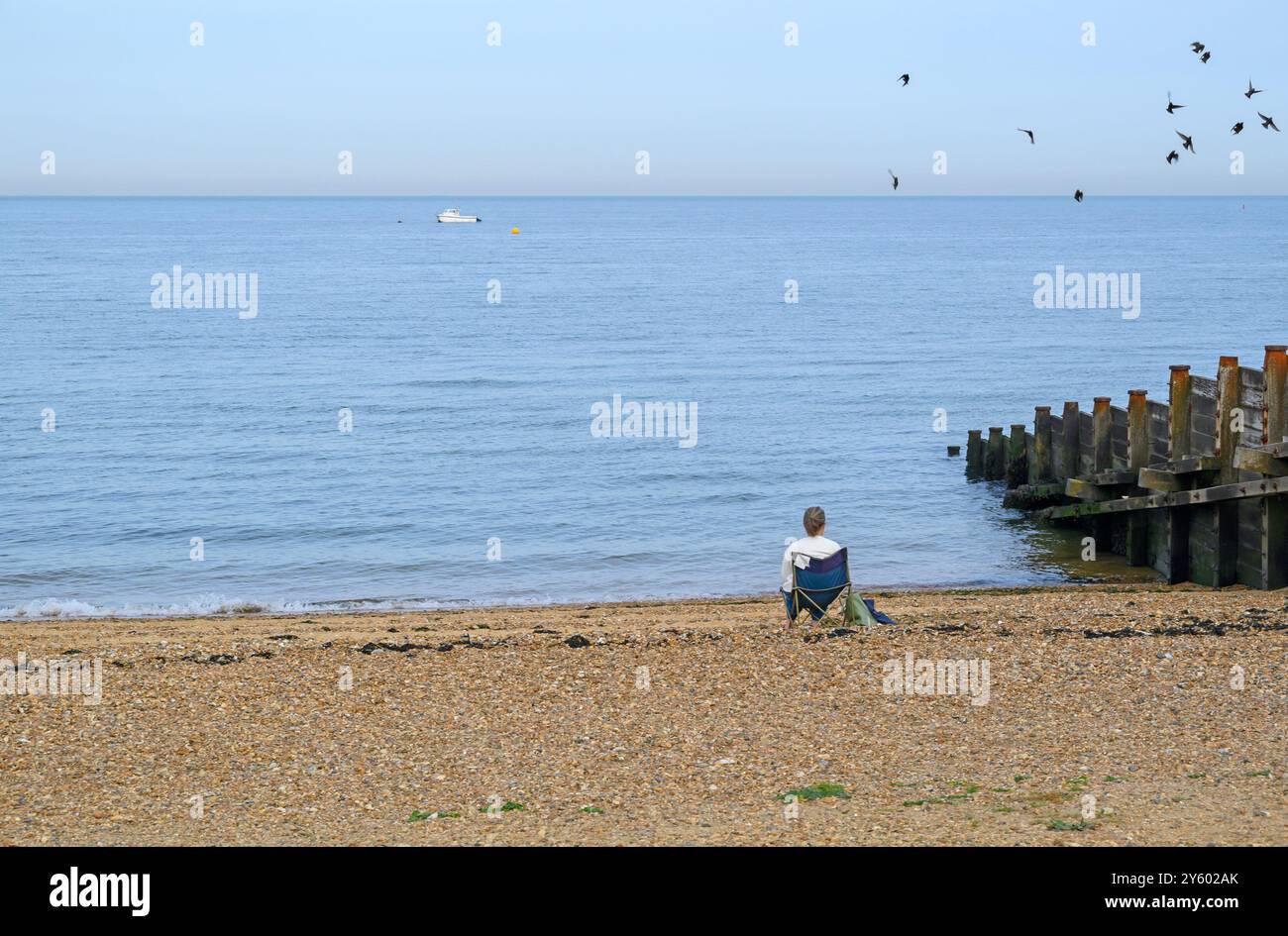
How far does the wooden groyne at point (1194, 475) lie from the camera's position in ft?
54.5

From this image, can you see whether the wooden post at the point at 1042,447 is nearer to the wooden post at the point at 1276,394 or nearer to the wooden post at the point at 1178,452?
the wooden post at the point at 1178,452

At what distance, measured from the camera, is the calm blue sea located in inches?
926

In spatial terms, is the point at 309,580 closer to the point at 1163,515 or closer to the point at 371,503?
the point at 371,503

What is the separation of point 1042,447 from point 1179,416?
6.24m

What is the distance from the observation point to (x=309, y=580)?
2281 cm

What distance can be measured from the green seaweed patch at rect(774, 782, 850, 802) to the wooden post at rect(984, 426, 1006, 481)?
2076 centimetres

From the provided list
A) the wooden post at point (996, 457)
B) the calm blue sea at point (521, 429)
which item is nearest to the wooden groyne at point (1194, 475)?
the calm blue sea at point (521, 429)

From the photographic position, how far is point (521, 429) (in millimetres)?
37719

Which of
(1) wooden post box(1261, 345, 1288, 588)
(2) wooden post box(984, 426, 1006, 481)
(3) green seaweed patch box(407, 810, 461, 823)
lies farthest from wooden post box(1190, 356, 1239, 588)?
(3) green seaweed patch box(407, 810, 461, 823)

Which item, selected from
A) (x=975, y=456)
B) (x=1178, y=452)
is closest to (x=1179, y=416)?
(x=1178, y=452)

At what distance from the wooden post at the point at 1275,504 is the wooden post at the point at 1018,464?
9580 mm

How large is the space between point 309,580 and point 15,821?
13959 mm

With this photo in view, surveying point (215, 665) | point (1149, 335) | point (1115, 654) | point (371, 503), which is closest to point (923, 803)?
point (1115, 654)
